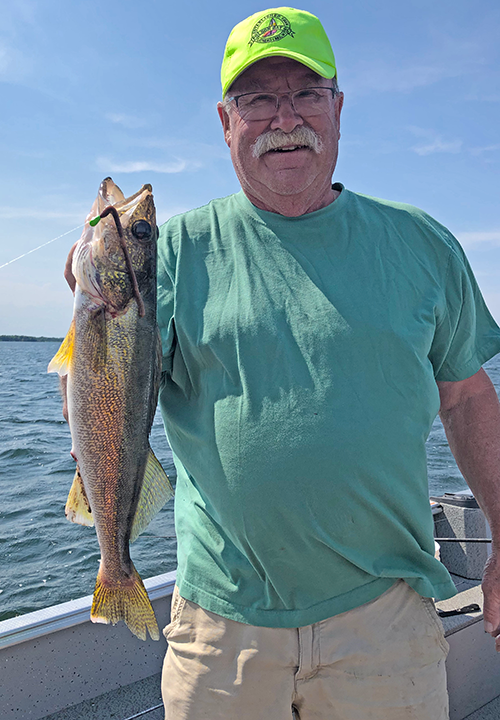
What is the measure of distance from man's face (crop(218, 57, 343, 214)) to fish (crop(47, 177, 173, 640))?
0.47 metres

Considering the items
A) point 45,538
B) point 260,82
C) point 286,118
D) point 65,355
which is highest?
point 260,82

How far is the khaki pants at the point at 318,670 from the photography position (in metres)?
1.98

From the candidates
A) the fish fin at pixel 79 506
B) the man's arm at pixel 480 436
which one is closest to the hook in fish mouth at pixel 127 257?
the fish fin at pixel 79 506

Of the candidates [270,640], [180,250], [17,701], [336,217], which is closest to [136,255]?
[180,250]

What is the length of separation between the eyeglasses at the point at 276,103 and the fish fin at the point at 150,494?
1401 millimetres

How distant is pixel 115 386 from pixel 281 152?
44.1 inches

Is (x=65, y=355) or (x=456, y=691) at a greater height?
(x=65, y=355)

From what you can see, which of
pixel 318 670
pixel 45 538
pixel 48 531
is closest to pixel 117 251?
pixel 318 670

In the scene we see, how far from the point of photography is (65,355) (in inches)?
79.4

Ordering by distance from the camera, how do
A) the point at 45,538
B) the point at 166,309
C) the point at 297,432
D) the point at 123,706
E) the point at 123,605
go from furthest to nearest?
the point at 45,538 → the point at 123,706 → the point at 166,309 → the point at 123,605 → the point at 297,432

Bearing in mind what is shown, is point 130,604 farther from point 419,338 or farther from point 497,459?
point 497,459

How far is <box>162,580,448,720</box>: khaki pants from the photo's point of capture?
1.98m

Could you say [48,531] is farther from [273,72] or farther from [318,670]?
[273,72]

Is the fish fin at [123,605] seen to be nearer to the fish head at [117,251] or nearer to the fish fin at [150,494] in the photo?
the fish fin at [150,494]
